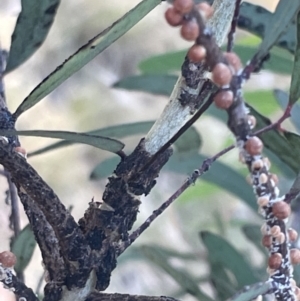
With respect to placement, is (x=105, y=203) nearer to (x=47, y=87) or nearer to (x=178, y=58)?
(x=47, y=87)

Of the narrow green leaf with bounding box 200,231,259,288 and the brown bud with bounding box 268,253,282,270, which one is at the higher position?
the narrow green leaf with bounding box 200,231,259,288

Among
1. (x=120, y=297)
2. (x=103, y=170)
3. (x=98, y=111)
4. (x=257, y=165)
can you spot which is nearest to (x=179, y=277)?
(x=103, y=170)

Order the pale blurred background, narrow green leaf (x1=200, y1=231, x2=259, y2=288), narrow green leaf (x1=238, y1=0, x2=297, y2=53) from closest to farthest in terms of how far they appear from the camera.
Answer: narrow green leaf (x1=238, y1=0, x2=297, y2=53), narrow green leaf (x1=200, y1=231, x2=259, y2=288), the pale blurred background

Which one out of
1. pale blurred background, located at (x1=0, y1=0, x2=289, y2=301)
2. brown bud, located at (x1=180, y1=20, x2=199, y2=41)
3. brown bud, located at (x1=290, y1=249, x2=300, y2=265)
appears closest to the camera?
brown bud, located at (x1=180, y1=20, x2=199, y2=41)

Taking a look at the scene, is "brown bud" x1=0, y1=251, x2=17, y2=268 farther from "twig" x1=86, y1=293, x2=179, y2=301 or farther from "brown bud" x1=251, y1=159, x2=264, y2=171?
"brown bud" x1=251, y1=159, x2=264, y2=171

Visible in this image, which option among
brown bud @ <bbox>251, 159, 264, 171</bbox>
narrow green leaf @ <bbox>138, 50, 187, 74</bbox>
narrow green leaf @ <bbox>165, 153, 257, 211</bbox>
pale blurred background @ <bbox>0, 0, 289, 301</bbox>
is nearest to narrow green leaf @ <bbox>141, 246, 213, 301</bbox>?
narrow green leaf @ <bbox>165, 153, 257, 211</bbox>

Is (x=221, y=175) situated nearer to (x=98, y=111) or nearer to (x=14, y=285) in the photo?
(x=14, y=285)

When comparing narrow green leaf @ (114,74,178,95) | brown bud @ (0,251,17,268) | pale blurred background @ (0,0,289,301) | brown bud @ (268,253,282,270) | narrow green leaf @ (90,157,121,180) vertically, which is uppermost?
pale blurred background @ (0,0,289,301)

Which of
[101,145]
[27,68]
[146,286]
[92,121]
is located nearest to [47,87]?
[101,145]
